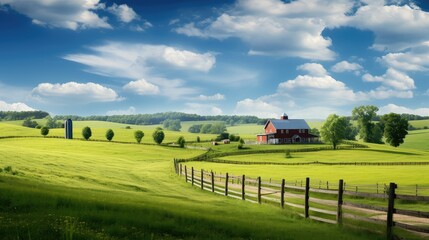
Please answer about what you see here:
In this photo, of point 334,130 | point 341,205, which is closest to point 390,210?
point 341,205

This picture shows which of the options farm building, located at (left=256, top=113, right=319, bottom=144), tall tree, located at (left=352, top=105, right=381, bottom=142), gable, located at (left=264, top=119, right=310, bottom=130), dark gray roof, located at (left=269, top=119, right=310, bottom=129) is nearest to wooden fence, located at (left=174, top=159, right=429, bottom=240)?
farm building, located at (left=256, top=113, right=319, bottom=144)

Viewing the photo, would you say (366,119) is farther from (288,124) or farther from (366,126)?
(288,124)

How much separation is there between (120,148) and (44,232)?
367 feet

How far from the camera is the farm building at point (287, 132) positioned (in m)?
150

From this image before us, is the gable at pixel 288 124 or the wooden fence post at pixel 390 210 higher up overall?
the gable at pixel 288 124

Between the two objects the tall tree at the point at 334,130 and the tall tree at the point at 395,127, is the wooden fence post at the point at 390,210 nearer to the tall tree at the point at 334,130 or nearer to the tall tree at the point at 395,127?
the tall tree at the point at 334,130

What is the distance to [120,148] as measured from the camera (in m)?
119

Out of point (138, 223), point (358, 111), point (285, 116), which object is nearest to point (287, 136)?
point (285, 116)

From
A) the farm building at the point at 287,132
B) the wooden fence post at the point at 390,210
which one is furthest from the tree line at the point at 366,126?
the wooden fence post at the point at 390,210

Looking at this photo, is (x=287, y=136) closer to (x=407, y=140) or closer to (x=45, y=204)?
(x=407, y=140)

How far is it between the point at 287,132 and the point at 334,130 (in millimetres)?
26471

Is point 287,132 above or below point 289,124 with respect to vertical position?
below

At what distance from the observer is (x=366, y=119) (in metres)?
155

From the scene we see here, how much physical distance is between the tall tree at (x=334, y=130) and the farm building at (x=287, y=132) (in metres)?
22.7
